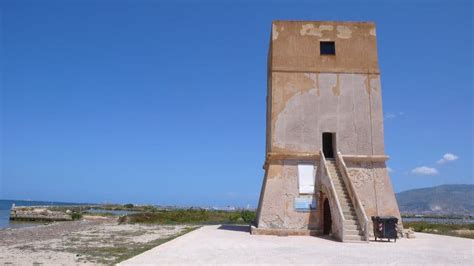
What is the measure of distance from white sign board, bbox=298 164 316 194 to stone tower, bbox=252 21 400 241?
40 millimetres

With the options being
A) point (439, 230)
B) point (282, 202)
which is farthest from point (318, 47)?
point (439, 230)

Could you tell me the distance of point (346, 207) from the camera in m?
14.0

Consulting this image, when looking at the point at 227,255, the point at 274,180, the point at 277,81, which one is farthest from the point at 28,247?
the point at 277,81

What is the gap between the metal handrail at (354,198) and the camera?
12555mm

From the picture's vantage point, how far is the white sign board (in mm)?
15859

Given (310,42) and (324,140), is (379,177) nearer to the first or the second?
(324,140)

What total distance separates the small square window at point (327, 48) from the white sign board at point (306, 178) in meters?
5.08

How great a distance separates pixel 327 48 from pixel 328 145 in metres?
4.31

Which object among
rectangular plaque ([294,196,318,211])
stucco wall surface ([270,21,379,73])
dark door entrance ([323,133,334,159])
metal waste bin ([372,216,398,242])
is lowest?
metal waste bin ([372,216,398,242])

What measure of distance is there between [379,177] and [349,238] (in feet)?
14.6

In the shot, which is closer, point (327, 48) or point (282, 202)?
point (282, 202)

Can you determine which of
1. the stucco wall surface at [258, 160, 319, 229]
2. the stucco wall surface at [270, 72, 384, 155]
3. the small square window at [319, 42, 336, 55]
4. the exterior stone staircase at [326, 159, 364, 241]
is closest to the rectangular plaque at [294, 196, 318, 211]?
the stucco wall surface at [258, 160, 319, 229]

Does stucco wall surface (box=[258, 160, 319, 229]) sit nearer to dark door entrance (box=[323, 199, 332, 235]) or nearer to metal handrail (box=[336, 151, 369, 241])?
dark door entrance (box=[323, 199, 332, 235])

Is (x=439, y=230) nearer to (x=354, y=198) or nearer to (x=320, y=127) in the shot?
(x=320, y=127)
